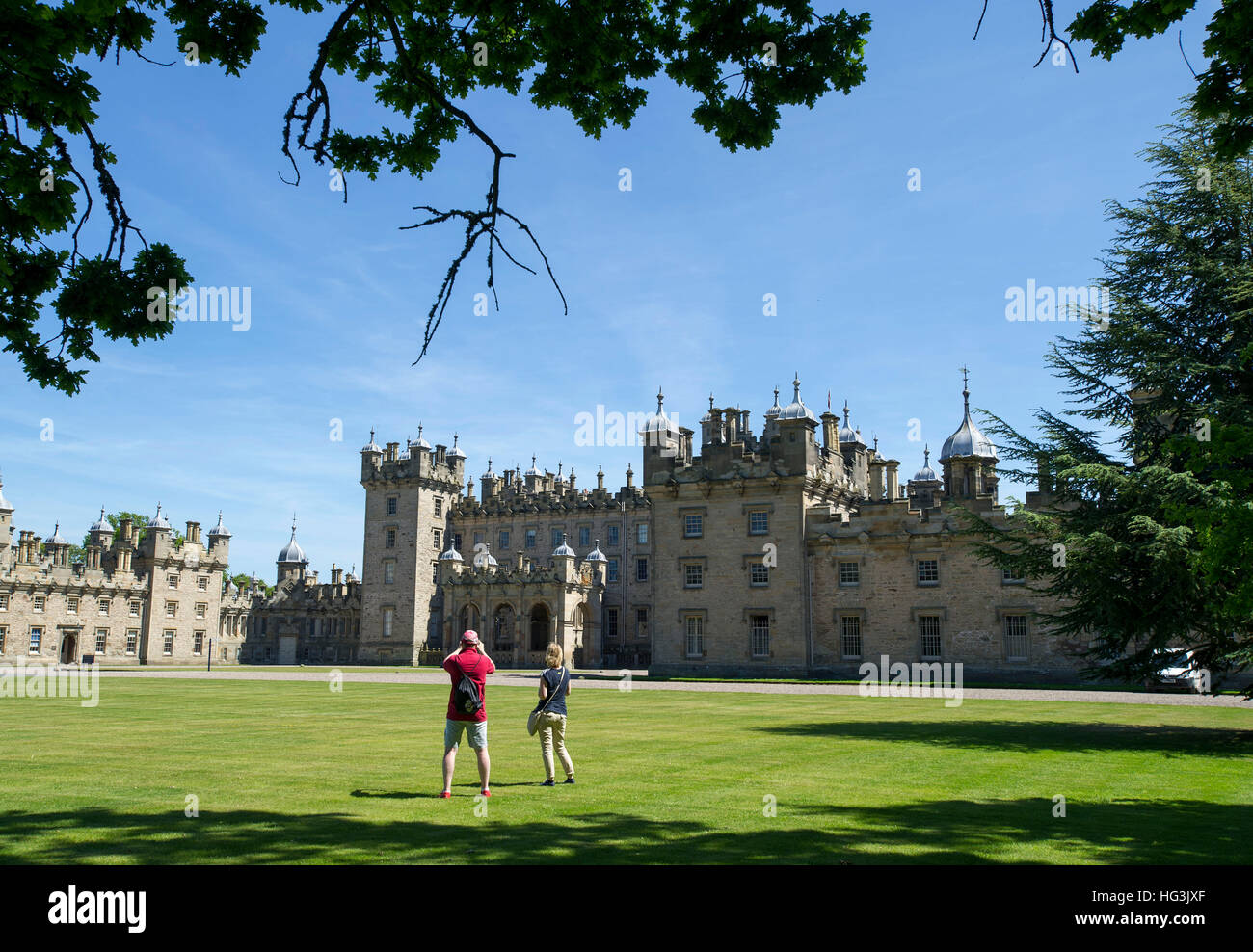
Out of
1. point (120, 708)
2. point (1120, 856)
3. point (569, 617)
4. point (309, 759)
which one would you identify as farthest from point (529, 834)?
point (569, 617)

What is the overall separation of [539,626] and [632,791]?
184 ft

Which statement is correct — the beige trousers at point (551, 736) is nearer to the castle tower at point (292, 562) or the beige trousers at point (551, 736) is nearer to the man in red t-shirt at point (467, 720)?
the man in red t-shirt at point (467, 720)

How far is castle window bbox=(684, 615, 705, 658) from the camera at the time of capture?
49609 mm

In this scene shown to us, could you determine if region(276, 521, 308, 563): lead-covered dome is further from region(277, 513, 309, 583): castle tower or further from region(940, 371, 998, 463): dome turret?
region(940, 371, 998, 463): dome turret

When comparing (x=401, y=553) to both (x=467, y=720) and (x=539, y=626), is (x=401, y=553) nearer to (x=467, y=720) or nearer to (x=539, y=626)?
(x=539, y=626)

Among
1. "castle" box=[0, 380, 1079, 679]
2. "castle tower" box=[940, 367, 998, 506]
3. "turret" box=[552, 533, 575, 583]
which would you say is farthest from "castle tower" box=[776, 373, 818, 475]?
"turret" box=[552, 533, 575, 583]

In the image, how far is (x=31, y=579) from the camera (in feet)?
206

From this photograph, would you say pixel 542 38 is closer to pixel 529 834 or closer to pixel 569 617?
pixel 529 834

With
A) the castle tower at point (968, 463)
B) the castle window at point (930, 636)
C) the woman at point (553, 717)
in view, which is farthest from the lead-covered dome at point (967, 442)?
the woman at point (553, 717)

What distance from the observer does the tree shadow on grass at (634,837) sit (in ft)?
25.1

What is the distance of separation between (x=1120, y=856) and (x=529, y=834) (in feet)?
16.3

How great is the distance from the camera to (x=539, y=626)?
6650 cm

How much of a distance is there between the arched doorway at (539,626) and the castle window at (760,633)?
20.9m

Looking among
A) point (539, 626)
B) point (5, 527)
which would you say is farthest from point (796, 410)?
point (5, 527)
